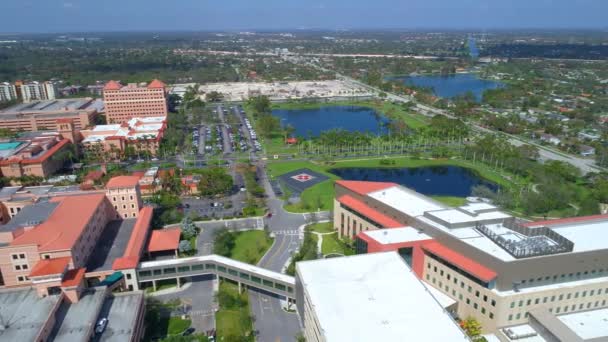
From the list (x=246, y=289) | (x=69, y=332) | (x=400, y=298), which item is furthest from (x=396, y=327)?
(x=69, y=332)

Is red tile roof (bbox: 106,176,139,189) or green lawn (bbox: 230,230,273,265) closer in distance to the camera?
green lawn (bbox: 230,230,273,265)

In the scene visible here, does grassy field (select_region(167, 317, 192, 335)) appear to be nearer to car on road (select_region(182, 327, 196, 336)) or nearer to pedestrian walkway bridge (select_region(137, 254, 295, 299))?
car on road (select_region(182, 327, 196, 336))

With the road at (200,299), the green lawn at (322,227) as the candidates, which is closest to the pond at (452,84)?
the green lawn at (322,227)

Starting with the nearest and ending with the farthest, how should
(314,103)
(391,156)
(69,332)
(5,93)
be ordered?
(69,332)
(391,156)
(5,93)
(314,103)

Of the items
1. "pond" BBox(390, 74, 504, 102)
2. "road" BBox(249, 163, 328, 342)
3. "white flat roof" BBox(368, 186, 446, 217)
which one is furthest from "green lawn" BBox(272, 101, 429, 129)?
"white flat roof" BBox(368, 186, 446, 217)

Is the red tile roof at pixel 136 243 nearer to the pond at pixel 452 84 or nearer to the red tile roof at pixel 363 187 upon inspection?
the red tile roof at pixel 363 187

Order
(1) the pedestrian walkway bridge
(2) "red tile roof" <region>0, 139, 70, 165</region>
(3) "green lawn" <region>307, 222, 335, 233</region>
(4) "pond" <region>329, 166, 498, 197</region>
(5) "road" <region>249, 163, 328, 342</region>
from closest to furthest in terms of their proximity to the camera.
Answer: (5) "road" <region>249, 163, 328, 342</region> → (1) the pedestrian walkway bridge → (3) "green lawn" <region>307, 222, 335, 233</region> → (4) "pond" <region>329, 166, 498, 197</region> → (2) "red tile roof" <region>0, 139, 70, 165</region>

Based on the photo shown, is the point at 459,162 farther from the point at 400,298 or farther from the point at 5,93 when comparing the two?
the point at 5,93
